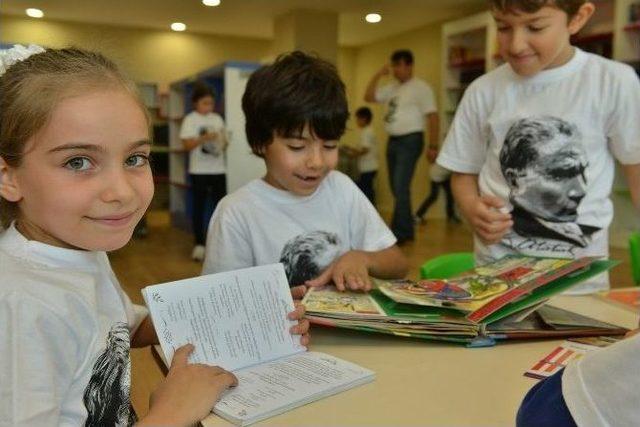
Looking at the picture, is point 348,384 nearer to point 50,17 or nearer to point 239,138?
point 239,138

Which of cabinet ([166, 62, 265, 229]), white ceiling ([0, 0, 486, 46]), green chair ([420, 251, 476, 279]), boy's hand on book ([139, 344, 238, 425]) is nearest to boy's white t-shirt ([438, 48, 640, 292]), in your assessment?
green chair ([420, 251, 476, 279])

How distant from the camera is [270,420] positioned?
588 millimetres

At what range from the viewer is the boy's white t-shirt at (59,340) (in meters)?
0.54

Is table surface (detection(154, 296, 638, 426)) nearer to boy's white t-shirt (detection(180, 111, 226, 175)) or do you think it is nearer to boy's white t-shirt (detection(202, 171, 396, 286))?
boy's white t-shirt (detection(202, 171, 396, 286))

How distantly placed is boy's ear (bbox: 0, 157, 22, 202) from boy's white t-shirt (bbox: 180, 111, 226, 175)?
3.74m

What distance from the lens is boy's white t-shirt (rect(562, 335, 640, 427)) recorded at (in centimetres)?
39

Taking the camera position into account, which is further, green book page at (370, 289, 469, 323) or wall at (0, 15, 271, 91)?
wall at (0, 15, 271, 91)

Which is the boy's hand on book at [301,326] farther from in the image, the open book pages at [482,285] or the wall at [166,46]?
the wall at [166,46]

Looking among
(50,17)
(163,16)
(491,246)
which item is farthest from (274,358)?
(50,17)

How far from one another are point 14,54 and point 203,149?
3693 mm

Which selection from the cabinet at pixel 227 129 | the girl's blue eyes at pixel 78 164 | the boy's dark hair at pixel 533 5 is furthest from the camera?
the cabinet at pixel 227 129

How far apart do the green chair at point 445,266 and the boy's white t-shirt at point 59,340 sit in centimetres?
77

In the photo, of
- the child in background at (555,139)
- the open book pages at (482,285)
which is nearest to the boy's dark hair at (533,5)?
the child in background at (555,139)

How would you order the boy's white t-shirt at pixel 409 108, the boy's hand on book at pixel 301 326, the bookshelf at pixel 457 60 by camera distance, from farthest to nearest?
the bookshelf at pixel 457 60, the boy's white t-shirt at pixel 409 108, the boy's hand on book at pixel 301 326
